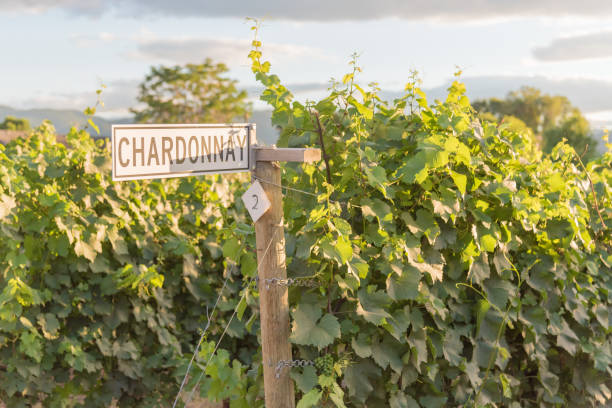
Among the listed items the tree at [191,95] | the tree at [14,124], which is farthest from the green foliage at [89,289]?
the tree at [14,124]

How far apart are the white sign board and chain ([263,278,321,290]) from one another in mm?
552

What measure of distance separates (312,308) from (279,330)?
0.19 m

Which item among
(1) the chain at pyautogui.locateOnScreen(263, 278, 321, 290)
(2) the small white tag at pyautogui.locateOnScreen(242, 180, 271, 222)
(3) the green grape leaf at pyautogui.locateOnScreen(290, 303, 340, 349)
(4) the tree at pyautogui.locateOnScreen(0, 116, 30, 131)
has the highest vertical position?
(2) the small white tag at pyautogui.locateOnScreen(242, 180, 271, 222)

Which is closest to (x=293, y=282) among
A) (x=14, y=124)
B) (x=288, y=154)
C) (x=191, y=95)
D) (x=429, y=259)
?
(x=288, y=154)

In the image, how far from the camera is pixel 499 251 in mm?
3850

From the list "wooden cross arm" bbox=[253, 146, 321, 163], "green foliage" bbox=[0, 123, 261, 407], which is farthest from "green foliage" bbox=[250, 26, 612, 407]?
"green foliage" bbox=[0, 123, 261, 407]

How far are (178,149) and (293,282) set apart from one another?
2.79ft

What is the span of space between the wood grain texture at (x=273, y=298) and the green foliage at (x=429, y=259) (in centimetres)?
10

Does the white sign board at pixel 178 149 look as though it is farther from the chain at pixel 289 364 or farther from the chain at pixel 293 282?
the chain at pixel 289 364

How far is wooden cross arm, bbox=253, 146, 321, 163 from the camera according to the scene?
2885 millimetres

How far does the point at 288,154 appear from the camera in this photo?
115 inches

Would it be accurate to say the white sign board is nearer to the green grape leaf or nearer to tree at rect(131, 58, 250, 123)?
the green grape leaf

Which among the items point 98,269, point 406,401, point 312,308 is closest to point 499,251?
point 406,401

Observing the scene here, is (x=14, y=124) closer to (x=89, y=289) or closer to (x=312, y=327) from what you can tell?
(x=89, y=289)
